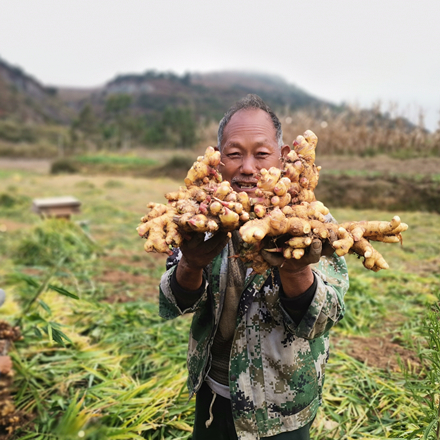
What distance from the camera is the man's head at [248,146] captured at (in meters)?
1.34

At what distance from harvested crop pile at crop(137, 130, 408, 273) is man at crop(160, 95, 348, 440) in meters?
0.19

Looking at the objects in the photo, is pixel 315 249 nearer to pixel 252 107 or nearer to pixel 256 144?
pixel 256 144

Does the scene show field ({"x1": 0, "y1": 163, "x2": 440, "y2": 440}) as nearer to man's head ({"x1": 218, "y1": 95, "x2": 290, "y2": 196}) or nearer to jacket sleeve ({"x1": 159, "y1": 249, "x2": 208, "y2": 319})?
jacket sleeve ({"x1": 159, "y1": 249, "x2": 208, "y2": 319})

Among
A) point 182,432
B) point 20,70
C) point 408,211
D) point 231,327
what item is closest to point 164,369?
point 182,432

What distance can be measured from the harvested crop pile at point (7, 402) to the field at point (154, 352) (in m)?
0.05

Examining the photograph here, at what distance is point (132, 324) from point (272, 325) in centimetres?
247

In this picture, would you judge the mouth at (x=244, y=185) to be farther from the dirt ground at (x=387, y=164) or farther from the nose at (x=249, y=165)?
the dirt ground at (x=387, y=164)

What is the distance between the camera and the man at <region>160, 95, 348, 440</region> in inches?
51.1

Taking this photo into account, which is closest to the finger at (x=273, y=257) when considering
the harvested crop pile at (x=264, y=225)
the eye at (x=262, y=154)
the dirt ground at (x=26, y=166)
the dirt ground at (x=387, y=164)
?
the harvested crop pile at (x=264, y=225)

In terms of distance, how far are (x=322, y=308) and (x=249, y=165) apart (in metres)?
0.58

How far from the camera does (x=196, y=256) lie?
3.73 feet

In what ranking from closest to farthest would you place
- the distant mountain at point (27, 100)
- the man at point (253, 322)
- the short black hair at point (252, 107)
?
the man at point (253, 322) < the short black hair at point (252, 107) < the distant mountain at point (27, 100)

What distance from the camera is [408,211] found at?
4.51 metres

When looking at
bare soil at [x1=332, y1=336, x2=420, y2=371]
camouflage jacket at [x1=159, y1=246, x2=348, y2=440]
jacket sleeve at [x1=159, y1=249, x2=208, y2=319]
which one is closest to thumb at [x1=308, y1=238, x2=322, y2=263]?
camouflage jacket at [x1=159, y1=246, x2=348, y2=440]
